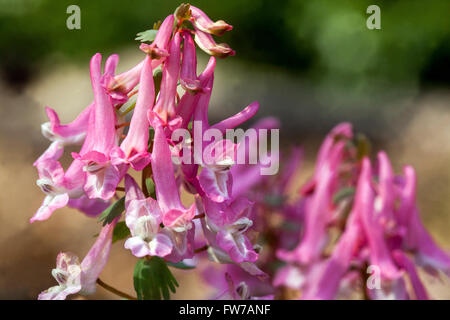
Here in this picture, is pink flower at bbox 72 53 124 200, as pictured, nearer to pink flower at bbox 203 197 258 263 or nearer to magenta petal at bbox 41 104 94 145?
magenta petal at bbox 41 104 94 145

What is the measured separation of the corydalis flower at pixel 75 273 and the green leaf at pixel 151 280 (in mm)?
86

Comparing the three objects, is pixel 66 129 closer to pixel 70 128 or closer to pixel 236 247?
pixel 70 128

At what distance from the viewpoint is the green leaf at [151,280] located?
1.21 m

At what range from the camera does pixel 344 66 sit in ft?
24.0

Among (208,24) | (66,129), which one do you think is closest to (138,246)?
(66,129)

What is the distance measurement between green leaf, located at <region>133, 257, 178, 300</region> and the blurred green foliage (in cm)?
506

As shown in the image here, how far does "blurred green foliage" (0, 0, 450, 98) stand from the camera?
6.28 metres

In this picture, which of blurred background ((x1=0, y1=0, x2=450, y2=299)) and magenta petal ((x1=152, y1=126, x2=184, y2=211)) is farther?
blurred background ((x1=0, y1=0, x2=450, y2=299))

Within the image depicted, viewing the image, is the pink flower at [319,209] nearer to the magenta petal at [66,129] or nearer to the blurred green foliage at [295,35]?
the magenta petal at [66,129]

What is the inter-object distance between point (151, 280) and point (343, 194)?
1082mm

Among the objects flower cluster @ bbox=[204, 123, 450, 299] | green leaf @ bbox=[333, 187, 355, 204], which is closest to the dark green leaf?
flower cluster @ bbox=[204, 123, 450, 299]

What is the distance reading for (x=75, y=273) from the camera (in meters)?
1.19

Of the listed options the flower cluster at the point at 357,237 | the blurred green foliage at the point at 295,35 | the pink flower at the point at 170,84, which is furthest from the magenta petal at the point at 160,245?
the blurred green foliage at the point at 295,35
